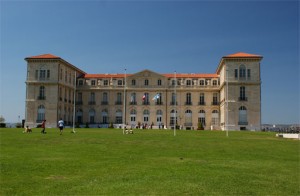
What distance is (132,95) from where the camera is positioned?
81.7 m

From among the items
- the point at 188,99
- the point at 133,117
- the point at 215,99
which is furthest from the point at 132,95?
the point at 215,99

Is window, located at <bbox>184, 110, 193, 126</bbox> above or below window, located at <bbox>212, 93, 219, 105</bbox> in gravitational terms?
below

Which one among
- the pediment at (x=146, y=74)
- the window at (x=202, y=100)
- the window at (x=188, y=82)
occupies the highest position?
the pediment at (x=146, y=74)

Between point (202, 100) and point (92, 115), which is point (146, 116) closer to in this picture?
point (92, 115)

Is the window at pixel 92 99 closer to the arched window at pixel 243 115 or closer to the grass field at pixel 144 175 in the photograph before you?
the arched window at pixel 243 115

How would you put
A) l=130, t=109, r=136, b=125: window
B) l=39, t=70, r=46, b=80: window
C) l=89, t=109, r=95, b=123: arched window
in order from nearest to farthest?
l=39, t=70, r=46, b=80: window, l=130, t=109, r=136, b=125: window, l=89, t=109, r=95, b=123: arched window

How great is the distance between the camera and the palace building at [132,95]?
7200cm

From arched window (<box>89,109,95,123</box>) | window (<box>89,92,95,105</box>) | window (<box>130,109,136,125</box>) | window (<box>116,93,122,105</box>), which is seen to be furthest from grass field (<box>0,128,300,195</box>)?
window (<box>89,92,95,105</box>)

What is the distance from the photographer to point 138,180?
10.4 m

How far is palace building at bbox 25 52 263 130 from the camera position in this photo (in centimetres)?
7200

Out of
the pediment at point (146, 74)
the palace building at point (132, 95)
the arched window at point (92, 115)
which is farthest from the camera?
the arched window at point (92, 115)

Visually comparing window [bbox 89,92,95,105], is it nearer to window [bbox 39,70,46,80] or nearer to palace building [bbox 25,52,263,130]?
palace building [bbox 25,52,263,130]

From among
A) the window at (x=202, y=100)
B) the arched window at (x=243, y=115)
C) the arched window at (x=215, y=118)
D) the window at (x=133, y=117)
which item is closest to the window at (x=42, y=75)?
the window at (x=133, y=117)

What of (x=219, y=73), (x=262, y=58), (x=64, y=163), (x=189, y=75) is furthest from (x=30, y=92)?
(x=64, y=163)
